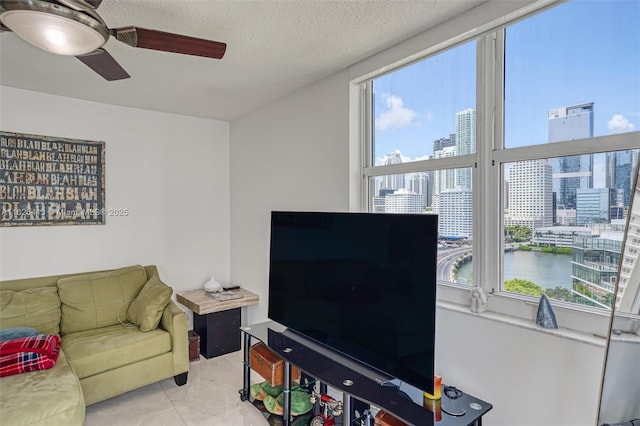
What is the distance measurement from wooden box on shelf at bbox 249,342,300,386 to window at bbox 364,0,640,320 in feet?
3.89

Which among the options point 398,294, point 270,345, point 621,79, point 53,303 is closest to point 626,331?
point 398,294

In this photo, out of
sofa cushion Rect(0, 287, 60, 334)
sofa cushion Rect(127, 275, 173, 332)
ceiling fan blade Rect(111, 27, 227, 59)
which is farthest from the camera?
sofa cushion Rect(127, 275, 173, 332)

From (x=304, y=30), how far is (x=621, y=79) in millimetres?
1522

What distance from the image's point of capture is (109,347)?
Answer: 2.53m

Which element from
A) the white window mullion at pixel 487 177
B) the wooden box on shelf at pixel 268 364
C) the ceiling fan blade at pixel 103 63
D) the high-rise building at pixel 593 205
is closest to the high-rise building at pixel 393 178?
the white window mullion at pixel 487 177

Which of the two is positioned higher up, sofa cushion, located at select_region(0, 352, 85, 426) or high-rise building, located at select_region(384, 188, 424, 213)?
high-rise building, located at select_region(384, 188, 424, 213)

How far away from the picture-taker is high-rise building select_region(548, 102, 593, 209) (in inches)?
59.9

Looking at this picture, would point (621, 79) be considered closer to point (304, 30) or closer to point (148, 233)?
point (304, 30)

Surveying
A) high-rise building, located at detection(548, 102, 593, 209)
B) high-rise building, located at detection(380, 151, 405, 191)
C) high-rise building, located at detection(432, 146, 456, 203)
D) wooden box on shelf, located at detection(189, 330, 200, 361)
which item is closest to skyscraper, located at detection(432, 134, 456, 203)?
high-rise building, located at detection(432, 146, 456, 203)

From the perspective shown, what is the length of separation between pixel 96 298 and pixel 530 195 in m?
3.31

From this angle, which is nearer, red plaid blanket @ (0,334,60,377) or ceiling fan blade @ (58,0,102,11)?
ceiling fan blade @ (58,0,102,11)

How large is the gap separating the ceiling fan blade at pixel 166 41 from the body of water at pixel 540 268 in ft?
5.89

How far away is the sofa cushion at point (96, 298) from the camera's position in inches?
113

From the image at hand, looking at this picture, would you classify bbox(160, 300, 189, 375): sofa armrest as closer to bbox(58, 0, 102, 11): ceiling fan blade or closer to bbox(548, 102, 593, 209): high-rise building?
bbox(58, 0, 102, 11): ceiling fan blade
